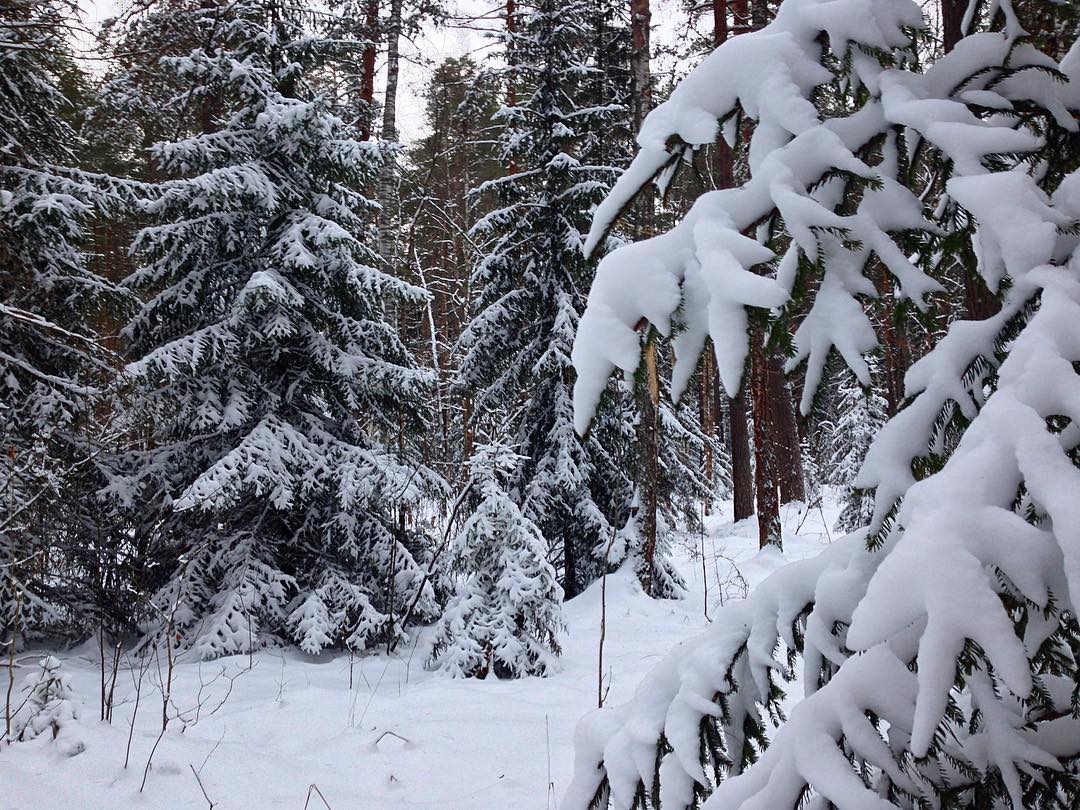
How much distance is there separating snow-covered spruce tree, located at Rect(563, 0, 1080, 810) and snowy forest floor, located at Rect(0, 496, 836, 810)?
2.30m

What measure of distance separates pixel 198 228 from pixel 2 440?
95.8 inches

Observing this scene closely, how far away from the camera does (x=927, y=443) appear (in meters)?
1.24

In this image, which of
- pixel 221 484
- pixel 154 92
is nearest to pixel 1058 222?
pixel 221 484

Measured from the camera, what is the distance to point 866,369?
124cm

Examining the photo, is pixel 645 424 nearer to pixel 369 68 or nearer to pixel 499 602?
pixel 499 602

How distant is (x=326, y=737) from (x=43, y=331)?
5090mm

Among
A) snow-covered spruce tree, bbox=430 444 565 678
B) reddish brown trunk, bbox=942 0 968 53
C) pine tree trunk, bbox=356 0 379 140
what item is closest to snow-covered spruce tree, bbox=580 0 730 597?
snow-covered spruce tree, bbox=430 444 565 678

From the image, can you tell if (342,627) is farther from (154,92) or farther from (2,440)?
(154,92)

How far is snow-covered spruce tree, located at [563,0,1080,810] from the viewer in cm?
92

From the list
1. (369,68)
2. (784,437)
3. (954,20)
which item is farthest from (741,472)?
(954,20)

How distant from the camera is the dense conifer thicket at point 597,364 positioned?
1.13 metres

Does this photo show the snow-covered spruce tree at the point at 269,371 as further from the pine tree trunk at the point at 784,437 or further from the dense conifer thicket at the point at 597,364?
the pine tree trunk at the point at 784,437

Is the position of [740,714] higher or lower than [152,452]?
higher

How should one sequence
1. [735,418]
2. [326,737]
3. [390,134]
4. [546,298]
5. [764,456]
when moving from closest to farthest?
[326,737], [546,298], [764,456], [735,418], [390,134]
